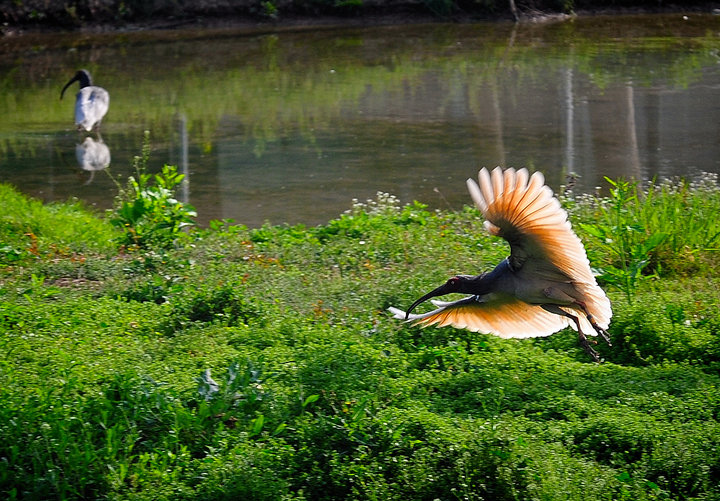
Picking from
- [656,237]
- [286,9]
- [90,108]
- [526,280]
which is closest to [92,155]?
[90,108]

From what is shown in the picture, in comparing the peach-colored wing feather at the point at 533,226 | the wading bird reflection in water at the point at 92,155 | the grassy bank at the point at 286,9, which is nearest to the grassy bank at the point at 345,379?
the peach-colored wing feather at the point at 533,226

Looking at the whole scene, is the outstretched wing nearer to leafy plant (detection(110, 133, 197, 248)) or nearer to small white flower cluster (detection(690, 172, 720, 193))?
leafy plant (detection(110, 133, 197, 248))

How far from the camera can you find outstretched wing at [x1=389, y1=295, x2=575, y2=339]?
518cm

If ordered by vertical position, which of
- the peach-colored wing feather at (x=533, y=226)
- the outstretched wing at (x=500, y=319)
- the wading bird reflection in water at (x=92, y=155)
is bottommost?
the outstretched wing at (x=500, y=319)

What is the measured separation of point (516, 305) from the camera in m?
5.17

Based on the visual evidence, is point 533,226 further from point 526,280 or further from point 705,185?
point 705,185

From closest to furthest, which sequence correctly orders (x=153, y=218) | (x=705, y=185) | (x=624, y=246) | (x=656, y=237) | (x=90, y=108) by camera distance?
(x=656, y=237)
(x=624, y=246)
(x=153, y=218)
(x=705, y=185)
(x=90, y=108)

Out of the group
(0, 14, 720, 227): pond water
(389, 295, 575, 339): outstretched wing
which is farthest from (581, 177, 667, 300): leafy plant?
(0, 14, 720, 227): pond water

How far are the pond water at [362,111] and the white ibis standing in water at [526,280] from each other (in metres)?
3.85

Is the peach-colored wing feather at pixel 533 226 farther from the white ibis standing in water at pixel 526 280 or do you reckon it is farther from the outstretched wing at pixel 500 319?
the outstretched wing at pixel 500 319

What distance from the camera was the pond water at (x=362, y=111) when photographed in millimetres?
10016

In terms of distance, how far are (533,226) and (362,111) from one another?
8952 millimetres

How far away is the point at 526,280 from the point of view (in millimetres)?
4875

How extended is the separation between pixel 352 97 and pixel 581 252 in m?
9.91
